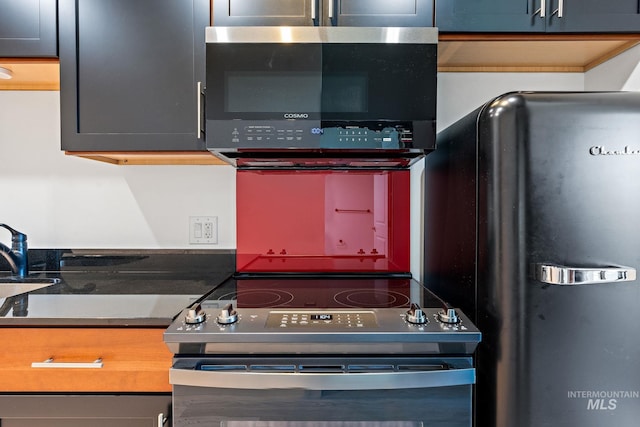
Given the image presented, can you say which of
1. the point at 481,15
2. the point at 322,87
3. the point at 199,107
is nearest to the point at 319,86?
the point at 322,87

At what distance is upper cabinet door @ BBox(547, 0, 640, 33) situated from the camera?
1201mm

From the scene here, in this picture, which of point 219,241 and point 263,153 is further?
point 219,241

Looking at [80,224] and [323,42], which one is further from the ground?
[323,42]

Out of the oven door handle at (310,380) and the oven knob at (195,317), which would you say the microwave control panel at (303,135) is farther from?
the oven door handle at (310,380)

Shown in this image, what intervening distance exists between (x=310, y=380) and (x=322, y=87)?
0.75 metres

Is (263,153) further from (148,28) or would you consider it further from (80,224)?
(80,224)

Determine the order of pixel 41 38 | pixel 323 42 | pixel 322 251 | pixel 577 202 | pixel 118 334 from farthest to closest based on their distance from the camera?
1. pixel 322 251
2. pixel 41 38
3. pixel 323 42
4. pixel 118 334
5. pixel 577 202

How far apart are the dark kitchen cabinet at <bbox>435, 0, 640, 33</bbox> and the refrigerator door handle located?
0.73 m

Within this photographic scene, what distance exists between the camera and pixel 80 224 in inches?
63.1

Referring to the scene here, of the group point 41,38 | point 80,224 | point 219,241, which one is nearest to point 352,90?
point 219,241

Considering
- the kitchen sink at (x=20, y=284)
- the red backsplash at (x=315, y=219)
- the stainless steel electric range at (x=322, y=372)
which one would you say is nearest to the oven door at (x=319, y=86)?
the red backsplash at (x=315, y=219)

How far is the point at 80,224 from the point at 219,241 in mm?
537

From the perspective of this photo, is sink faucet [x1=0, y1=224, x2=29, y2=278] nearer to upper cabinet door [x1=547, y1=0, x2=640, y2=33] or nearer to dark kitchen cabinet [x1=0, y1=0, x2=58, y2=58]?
dark kitchen cabinet [x1=0, y1=0, x2=58, y2=58]

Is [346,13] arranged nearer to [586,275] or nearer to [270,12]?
[270,12]
